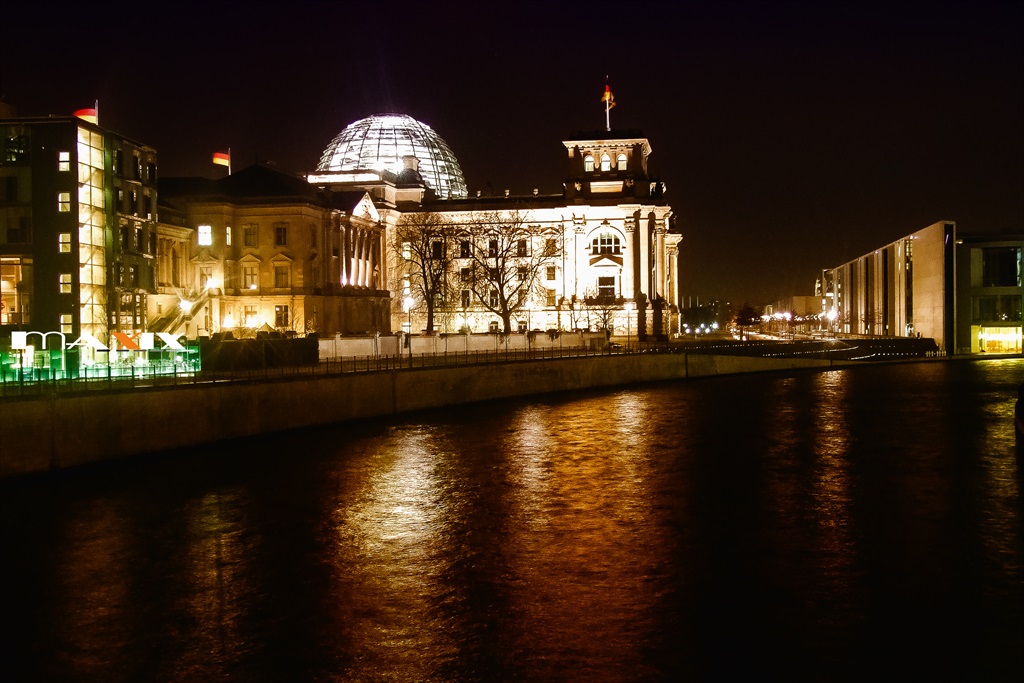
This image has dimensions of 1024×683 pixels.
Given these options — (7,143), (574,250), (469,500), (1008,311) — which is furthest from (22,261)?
(1008,311)

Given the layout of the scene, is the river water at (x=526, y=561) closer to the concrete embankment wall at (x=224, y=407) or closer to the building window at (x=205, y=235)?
the concrete embankment wall at (x=224, y=407)

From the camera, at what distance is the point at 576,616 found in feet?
48.6

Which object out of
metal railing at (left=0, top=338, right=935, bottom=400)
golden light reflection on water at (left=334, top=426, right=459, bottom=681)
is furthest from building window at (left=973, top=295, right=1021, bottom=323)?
golden light reflection on water at (left=334, top=426, right=459, bottom=681)

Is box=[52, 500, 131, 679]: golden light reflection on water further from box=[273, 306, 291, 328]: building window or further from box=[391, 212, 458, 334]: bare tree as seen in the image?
box=[391, 212, 458, 334]: bare tree

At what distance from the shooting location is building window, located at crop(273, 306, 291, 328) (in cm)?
8250

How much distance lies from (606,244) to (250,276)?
45871mm

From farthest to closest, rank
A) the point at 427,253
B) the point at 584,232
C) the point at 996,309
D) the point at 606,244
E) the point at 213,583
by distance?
1. the point at 606,244
2. the point at 584,232
3. the point at 996,309
4. the point at 427,253
5. the point at 213,583

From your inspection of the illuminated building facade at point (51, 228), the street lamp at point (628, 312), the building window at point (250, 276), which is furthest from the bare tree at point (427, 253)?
the illuminated building facade at point (51, 228)

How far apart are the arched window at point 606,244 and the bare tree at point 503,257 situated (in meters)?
5.76

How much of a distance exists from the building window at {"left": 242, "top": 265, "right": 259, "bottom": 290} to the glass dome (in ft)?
171

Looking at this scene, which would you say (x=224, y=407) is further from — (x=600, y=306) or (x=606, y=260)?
(x=606, y=260)

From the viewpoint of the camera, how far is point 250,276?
8344 centimetres

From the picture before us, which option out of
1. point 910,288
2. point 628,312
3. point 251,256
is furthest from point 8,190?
point 910,288

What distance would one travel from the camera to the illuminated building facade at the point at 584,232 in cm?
11050
